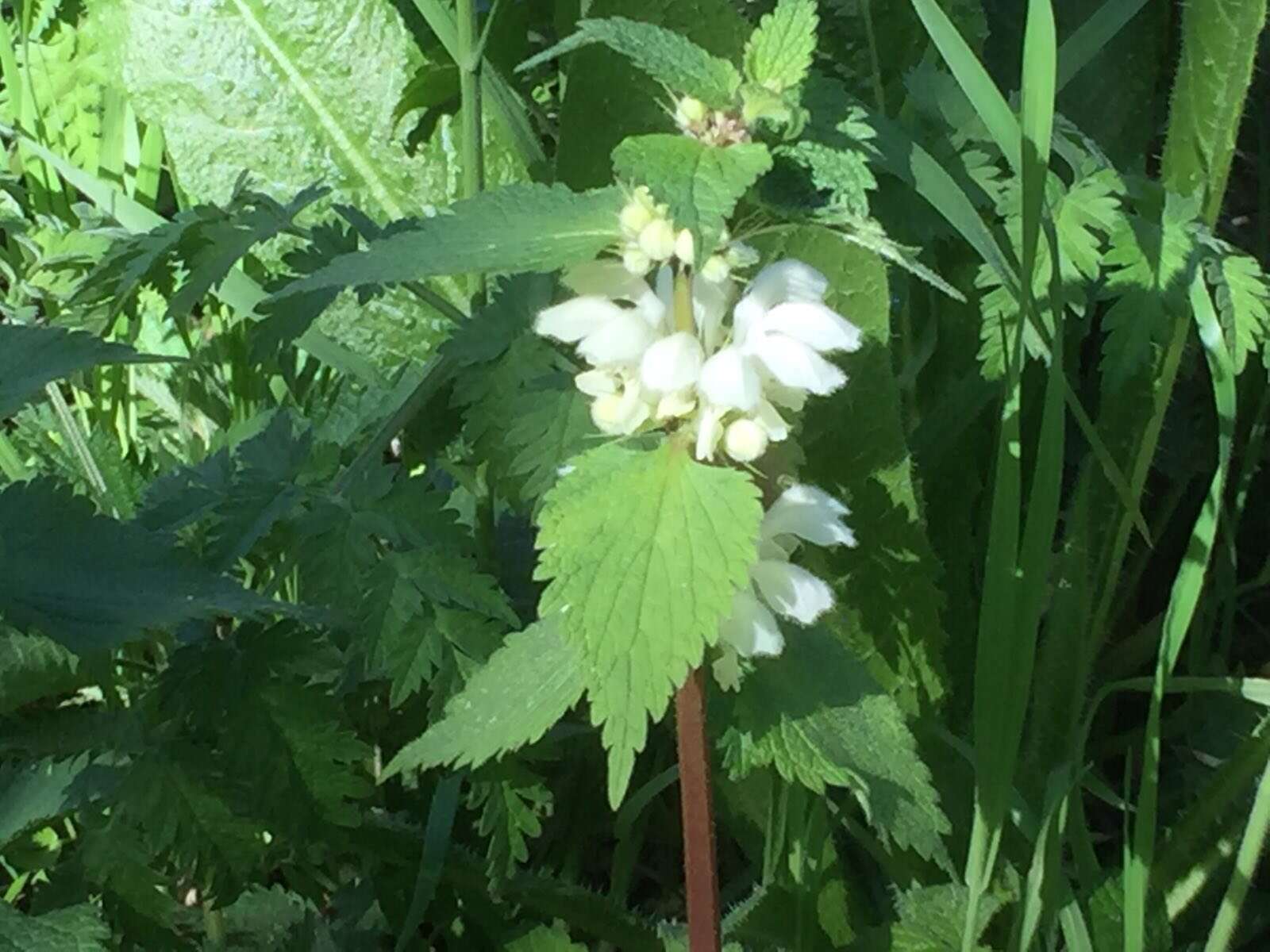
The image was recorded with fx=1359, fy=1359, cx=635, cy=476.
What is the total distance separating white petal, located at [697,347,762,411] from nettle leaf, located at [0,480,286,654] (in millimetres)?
227

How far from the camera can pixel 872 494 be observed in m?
0.85

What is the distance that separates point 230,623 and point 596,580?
Result: 1.86 feet

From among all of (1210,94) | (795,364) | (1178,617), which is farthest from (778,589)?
(1210,94)

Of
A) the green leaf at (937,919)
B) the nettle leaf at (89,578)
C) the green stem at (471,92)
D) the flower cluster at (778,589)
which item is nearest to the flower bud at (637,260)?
the flower cluster at (778,589)

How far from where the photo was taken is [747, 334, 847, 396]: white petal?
48 cm

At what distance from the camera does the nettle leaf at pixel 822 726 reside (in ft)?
1.89

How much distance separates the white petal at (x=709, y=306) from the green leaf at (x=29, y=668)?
42 cm

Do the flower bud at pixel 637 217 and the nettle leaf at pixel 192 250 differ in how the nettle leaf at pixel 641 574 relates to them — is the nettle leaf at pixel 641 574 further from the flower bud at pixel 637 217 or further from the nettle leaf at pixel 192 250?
the nettle leaf at pixel 192 250

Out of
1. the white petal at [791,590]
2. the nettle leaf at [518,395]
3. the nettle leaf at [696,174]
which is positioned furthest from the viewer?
the nettle leaf at [518,395]

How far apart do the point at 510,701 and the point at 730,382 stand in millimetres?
191

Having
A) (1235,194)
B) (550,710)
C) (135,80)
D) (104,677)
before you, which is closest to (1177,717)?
(1235,194)

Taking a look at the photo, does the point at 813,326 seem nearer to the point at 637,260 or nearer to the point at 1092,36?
the point at 637,260

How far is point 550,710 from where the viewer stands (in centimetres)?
56

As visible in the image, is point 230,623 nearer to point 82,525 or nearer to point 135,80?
point 82,525
